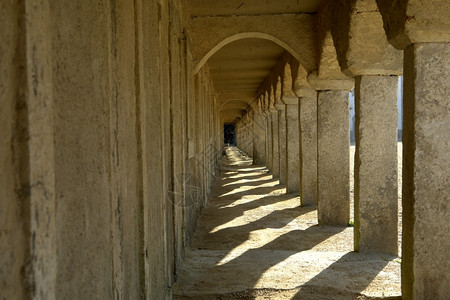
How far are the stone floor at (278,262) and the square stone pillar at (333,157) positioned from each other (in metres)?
0.41

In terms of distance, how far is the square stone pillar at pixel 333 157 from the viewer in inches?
321

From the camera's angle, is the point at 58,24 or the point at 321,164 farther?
the point at 321,164

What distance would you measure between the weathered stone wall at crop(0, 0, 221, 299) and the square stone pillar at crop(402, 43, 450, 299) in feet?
8.03

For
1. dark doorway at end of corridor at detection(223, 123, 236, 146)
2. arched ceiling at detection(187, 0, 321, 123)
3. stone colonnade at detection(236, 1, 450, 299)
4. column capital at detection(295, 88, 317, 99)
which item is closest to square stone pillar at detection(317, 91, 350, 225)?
stone colonnade at detection(236, 1, 450, 299)

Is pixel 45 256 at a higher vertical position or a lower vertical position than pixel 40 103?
lower

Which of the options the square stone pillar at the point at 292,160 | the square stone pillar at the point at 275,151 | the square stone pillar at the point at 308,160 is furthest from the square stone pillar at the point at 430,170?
the square stone pillar at the point at 275,151

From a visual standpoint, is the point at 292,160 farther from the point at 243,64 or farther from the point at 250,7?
the point at 250,7

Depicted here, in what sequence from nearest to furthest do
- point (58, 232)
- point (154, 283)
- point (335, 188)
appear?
point (58, 232), point (154, 283), point (335, 188)

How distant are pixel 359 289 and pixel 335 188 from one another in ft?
11.6

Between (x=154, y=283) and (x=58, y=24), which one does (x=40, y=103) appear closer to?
(x=58, y=24)

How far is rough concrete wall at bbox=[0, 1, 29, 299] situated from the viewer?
134 centimetres

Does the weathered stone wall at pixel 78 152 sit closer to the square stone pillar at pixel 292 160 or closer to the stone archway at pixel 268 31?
the stone archway at pixel 268 31

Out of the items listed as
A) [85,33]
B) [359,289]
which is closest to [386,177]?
[359,289]

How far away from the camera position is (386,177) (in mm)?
6055
